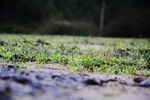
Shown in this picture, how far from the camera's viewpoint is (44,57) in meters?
6.02

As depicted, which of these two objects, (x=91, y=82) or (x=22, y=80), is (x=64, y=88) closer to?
(x=91, y=82)

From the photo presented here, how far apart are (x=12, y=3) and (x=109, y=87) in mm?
23547

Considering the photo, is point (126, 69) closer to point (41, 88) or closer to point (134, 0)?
point (41, 88)

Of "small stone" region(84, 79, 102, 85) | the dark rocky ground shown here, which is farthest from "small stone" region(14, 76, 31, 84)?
"small stone" region(84, 79, 102, 85)

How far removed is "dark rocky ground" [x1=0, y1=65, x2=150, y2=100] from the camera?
279cm

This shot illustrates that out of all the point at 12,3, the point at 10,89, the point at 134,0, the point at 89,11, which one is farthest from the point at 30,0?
the point at 10,89

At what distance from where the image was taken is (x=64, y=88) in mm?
3191

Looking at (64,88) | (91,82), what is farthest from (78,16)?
(64,88)

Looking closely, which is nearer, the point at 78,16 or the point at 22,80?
the point at 22,80

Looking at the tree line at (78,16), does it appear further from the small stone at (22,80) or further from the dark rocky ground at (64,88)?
the small stone at (22,80)

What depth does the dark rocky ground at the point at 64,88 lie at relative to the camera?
2793 millimetres

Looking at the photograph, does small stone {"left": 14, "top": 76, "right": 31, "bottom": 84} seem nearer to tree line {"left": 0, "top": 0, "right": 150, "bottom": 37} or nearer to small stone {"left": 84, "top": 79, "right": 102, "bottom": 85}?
small stone {"left": 84, "top": 79, "right": 102, "bottom": 85}

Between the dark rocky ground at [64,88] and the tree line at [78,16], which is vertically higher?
the tree line at [78,16]

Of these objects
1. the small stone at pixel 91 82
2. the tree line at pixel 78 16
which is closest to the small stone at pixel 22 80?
the small stone at pixel 91 82
